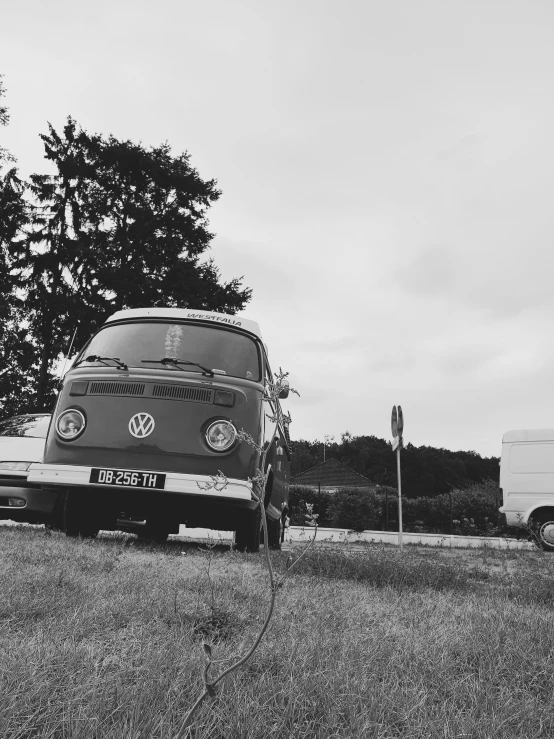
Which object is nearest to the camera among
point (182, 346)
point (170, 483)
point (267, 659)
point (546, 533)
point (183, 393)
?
point (267, 659)

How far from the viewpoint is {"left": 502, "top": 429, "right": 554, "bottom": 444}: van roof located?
1389 cm

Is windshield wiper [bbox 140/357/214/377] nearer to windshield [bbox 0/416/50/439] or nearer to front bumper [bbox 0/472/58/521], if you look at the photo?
front bumper [bbox 0/472/58/521]

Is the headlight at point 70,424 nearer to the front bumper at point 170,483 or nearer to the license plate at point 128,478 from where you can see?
the front bumper at point 170,483

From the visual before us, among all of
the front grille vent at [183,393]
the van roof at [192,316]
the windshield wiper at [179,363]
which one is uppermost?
the van roof at [192,316]

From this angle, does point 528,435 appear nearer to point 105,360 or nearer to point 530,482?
point 530,482

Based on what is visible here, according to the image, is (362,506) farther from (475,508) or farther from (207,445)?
(207,445)

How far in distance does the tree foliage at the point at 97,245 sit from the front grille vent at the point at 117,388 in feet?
55.6

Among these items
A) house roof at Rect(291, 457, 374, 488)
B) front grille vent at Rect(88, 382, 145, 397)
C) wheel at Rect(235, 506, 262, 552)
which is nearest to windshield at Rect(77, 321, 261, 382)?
front grille vent at Rect(88, 382, 145, 397)

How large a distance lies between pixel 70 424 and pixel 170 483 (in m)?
1.20

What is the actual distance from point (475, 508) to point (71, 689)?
22408 millimetres

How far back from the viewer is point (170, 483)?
18.9 ft

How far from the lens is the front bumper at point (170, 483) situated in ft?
18.7

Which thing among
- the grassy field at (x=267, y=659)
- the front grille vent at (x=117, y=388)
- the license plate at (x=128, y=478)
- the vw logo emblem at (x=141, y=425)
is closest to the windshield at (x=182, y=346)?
the front grille vent at (x=117, y=388)

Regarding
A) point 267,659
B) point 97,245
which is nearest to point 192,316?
point 267,659
